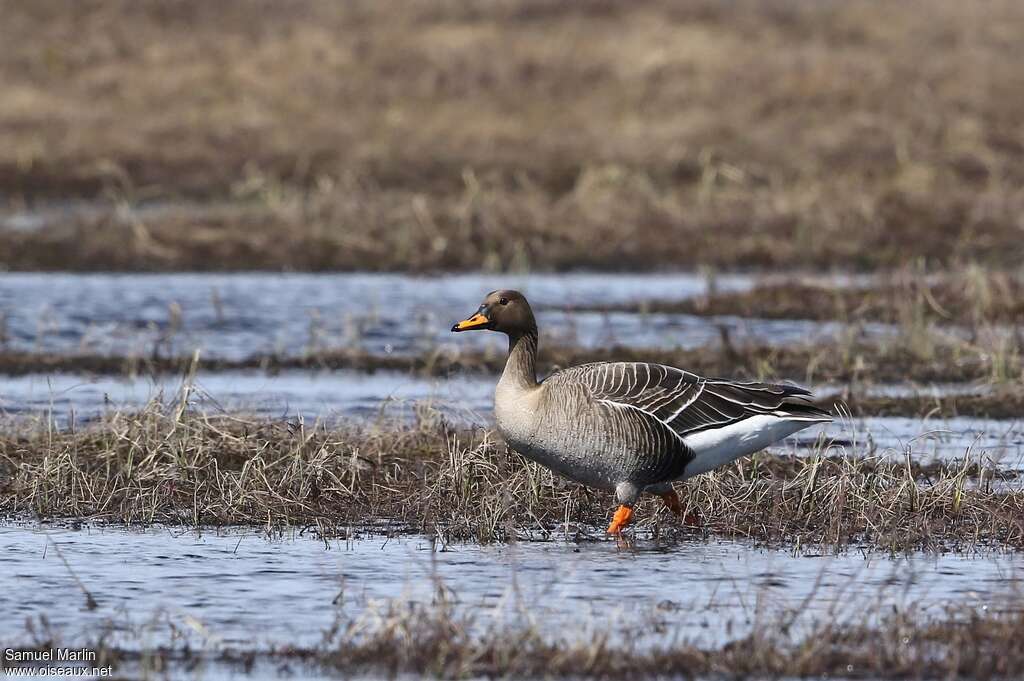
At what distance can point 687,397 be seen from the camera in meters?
9.54

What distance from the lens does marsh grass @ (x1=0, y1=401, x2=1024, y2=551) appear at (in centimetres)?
943

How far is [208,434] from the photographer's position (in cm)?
1066

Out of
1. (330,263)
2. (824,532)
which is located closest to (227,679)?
(824,532)

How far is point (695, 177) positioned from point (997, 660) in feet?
74.2

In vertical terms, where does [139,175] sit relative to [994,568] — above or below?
above

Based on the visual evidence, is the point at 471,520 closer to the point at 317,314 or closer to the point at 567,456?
the point at 567,456

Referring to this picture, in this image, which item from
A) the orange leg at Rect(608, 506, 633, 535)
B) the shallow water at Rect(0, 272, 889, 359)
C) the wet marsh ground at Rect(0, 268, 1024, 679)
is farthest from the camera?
the shallow water at Rect(0, 272, 889, 359)

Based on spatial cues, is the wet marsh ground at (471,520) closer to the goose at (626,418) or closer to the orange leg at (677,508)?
the orange leg at (677,508)

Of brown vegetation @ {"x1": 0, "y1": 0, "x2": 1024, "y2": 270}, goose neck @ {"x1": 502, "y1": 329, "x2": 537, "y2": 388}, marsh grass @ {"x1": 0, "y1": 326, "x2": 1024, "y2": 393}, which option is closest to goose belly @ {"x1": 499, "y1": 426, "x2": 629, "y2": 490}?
goose neck @ {"x1": 502, "y1": 329, "x2": 537, "y2": 388}

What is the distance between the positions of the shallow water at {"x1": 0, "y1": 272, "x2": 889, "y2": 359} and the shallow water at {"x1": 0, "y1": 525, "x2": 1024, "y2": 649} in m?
6.74

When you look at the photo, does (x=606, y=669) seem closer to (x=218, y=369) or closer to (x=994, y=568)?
(x=994, y=568)

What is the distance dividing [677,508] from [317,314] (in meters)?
7.42

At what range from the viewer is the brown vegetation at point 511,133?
77.3ft

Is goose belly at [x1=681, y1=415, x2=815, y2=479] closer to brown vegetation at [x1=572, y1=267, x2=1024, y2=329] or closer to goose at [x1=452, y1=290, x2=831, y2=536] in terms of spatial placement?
goose at [x1=452, y1=290, x2=831, y2=536]
